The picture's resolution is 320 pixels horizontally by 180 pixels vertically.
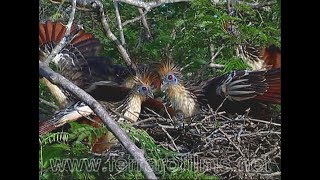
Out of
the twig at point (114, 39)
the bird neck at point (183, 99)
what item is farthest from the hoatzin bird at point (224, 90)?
the twig at point (114, 39)

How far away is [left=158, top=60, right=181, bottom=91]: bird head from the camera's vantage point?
2125mm

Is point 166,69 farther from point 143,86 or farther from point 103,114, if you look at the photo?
point 103,114

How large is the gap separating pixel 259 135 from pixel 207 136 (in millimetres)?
168

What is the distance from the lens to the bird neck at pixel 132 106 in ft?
6.80

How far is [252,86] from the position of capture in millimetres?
2072

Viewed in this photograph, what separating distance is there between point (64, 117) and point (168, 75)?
1.23 feet

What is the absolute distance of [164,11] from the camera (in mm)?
2191

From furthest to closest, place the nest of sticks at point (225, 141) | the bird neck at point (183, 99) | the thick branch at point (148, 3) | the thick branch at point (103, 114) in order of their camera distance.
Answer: the thick branch at point (148, 3)
the bird neck at point (183, 99)
the nest of sticks at point (225, 141)
the thick branch at point (103, 114)

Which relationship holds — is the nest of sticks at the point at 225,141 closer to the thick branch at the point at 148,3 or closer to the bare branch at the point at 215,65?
the bare branch at the point at 215,65
